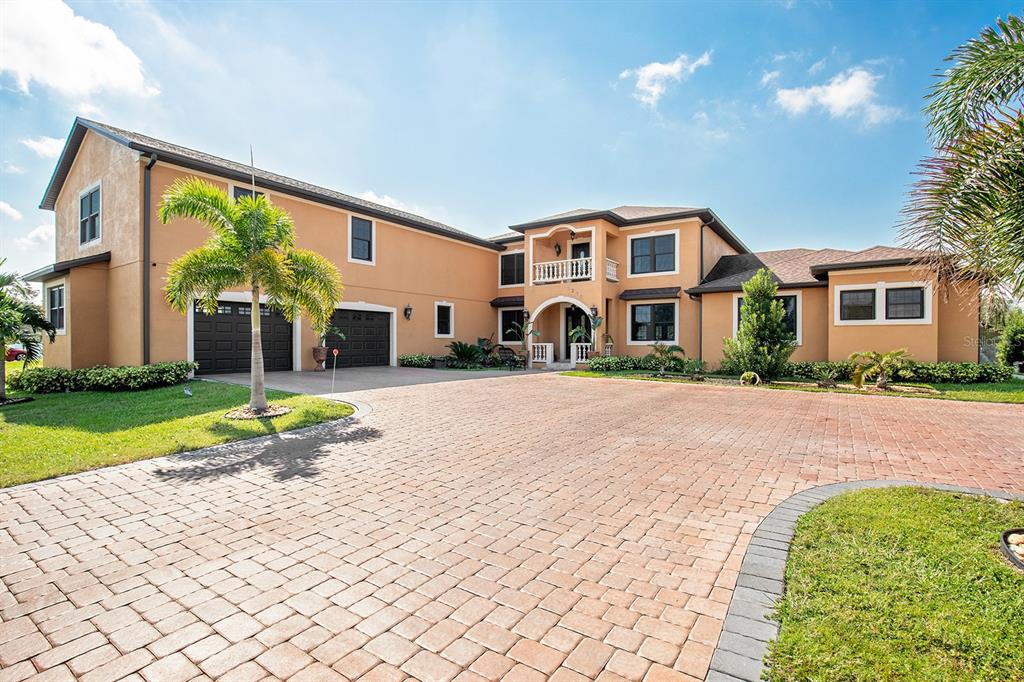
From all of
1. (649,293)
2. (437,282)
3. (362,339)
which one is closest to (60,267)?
(362,339)

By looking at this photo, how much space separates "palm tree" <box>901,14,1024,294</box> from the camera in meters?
3.49

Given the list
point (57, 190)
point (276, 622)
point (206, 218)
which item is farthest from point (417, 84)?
point (57, 190)

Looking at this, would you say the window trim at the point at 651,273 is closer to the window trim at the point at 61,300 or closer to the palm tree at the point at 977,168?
the palm tree at the point at 977,168

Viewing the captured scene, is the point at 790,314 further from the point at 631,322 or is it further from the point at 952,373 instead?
the point at 631,322

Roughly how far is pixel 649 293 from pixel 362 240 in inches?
484

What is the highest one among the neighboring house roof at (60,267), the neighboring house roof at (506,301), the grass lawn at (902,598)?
the neighboring house roof at (60,267)

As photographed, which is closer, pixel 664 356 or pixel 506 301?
pixel 664 356

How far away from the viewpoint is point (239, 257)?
29.1ft

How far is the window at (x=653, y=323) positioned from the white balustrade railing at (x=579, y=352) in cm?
235

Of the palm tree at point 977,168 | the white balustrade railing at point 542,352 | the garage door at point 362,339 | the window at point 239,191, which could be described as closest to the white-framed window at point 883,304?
the white balustrade railing at point 542,352

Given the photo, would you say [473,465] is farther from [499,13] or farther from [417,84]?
[417,84]

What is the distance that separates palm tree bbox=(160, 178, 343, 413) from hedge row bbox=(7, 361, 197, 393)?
13.6 ft

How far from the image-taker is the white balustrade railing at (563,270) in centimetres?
2058

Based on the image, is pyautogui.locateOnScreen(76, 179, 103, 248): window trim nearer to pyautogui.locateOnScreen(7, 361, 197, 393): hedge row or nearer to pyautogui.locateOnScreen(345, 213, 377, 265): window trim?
pyautogui.locateOnScreen(7, 361, 197, 393): hedge row
